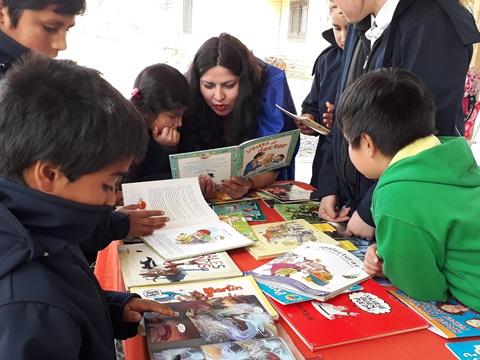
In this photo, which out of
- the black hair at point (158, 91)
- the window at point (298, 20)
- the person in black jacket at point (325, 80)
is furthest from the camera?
the window at point (298, 20)

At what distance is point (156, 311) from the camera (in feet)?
2.67

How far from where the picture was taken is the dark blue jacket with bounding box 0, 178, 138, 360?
509mm

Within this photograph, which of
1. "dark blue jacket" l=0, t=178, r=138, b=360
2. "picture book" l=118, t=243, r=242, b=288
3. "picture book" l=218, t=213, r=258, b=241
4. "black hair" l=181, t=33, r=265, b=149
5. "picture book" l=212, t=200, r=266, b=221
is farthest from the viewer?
"black hair" l=181, t=33, r=265, b=149

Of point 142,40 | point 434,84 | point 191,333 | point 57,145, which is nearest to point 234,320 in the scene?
point 191,333

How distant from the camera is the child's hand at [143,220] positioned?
3.79 ft

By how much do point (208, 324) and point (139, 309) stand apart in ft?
0.44

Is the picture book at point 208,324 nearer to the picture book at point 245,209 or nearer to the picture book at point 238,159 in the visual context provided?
the picture book at point 245,209

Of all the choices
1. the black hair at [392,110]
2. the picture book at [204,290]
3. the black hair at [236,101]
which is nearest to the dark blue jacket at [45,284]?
the picture book at [204,290]

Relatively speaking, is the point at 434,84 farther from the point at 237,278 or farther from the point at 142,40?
the point at 142,40

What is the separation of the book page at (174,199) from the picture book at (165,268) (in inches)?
6.4

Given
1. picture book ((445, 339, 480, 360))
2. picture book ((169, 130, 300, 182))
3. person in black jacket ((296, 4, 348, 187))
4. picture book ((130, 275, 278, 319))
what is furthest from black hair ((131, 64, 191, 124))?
picture book ((445, 339, 480, 360))

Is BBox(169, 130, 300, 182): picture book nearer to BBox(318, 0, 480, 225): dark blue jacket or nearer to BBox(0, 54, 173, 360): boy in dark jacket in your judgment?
BBox(318, 0, 480, 225): dark blue jacket

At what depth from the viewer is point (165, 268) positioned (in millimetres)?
1023

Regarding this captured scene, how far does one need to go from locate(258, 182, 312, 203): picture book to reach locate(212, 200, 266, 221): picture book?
103mm
